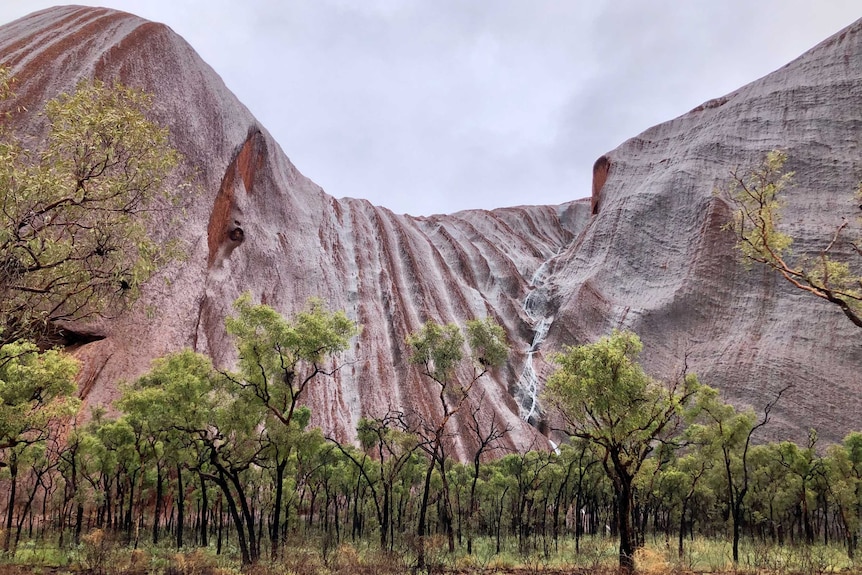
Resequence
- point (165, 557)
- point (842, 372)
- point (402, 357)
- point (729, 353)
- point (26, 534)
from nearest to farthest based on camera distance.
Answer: point (165, 557), point (26, 534), point (842, 372), point (729, 353), point (402, 357)

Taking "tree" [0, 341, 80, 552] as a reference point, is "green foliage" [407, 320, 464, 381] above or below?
above

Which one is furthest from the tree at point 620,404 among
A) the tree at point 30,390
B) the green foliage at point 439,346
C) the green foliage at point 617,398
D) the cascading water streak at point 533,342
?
the cascading water streak at point 533,342

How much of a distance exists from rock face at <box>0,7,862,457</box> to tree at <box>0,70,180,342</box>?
22617mm

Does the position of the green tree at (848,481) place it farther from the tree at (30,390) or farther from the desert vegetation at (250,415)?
the tree at (30,390)

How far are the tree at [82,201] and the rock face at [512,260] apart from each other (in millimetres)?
22617

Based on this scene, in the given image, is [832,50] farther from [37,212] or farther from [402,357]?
[37,212]

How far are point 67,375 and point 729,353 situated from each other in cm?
4977

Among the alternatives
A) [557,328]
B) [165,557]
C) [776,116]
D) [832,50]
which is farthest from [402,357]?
[832,50]

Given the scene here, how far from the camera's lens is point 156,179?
482 inches

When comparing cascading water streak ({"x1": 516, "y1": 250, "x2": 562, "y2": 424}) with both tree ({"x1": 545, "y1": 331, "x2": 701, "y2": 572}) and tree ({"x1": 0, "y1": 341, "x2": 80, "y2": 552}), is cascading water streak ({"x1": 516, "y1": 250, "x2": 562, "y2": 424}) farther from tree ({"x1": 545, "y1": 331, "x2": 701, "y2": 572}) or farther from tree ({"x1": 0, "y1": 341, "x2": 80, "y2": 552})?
tree ({"x1": 0, "y1": 341, "x2": 80, "y2": 552})

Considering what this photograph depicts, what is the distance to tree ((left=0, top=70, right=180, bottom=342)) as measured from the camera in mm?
10203

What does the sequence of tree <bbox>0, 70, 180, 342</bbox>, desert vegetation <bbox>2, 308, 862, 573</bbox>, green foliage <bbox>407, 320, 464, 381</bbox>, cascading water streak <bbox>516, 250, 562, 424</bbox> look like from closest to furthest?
tree <bbox>0, 70, 180, 342</bbox>
desert vegetation <bbox>2, 308, 862, 573</bbox>
green foliage <bbox>407, 320, 464, 381</bbox>
cascading water streak <bbox>516, 250, 562, 424</bbox>

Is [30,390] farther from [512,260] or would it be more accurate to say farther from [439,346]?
[512,260]

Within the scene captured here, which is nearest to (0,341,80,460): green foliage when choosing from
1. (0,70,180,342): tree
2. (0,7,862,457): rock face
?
(0,70,180,342): tree
